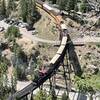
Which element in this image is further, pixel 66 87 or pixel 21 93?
pixel 66 87

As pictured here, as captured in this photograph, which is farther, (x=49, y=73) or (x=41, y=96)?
(x=49, y=73)

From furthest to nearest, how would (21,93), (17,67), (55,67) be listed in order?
(17,67) < (55,67) < (21,93)

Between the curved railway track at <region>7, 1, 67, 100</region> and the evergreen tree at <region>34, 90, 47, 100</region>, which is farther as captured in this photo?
the evergreen tree at <region>34, 90, 47, 100</region>

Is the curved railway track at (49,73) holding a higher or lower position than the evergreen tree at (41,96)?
higher

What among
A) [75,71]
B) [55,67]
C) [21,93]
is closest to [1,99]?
[21,93]

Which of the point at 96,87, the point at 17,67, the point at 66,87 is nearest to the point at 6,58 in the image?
the point at 17,67

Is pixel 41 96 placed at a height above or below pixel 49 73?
below

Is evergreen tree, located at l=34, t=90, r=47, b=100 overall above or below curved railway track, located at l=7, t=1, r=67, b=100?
below

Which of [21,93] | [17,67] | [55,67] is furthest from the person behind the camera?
[17,67]

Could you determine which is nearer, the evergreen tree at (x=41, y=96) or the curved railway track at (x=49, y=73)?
the curved railway track at (x=49, y=73)

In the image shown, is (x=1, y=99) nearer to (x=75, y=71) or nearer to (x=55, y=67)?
(x=55, y=67)
